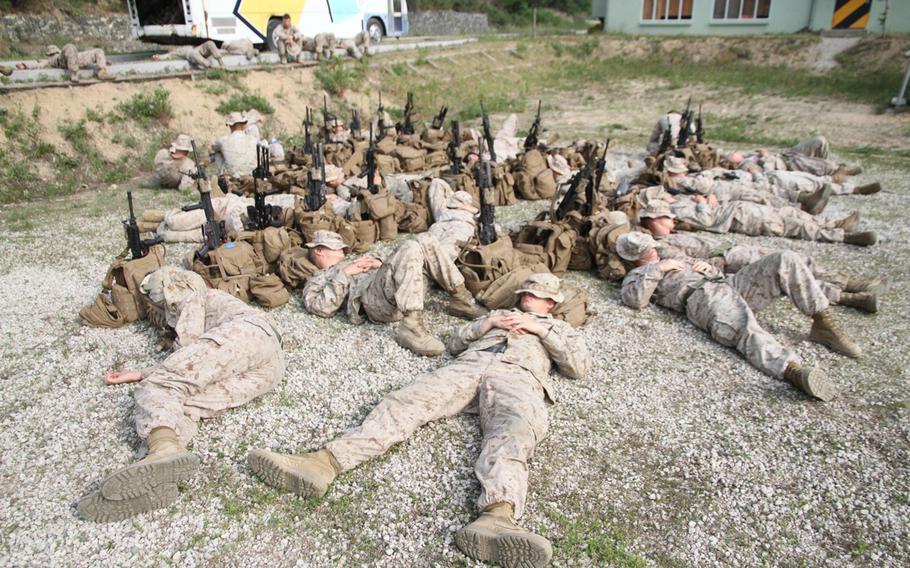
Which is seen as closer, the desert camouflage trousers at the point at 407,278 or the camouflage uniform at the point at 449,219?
the desert camouflage trousers at the point at 407,278

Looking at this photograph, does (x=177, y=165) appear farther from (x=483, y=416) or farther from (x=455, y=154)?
(x=483, y=416)

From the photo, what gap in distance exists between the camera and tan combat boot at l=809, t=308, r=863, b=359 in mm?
5598

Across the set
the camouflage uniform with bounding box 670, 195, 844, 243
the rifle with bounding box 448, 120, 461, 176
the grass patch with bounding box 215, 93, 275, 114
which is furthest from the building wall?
the rifle with bounding box 448, 120, 461, 176

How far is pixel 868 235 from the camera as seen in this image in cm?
837

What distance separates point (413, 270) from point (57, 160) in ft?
35.8

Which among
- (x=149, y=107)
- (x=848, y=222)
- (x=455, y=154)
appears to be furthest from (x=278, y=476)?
(x=149, y=107)

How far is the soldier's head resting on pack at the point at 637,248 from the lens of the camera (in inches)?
281

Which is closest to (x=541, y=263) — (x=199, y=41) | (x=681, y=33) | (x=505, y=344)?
(x=505, y=344)

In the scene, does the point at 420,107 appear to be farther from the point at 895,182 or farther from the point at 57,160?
the point at 895,182

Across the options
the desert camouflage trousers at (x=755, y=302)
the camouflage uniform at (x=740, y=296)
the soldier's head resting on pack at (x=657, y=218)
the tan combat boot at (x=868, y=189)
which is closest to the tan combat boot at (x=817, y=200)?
the tan combat boot at (x=868, y=189)

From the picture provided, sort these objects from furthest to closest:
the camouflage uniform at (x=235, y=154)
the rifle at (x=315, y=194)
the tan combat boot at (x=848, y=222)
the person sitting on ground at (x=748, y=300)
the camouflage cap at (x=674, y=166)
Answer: the camouflage uniform at (x=235, y=154)
the camouflage cap at (x=674, y=166)
the tan combat boot at (x=848, y=222)
the rifle at (x=315, y=194)
the person sitting on ground at (x=748, y=300)

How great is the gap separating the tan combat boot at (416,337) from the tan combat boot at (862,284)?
4763 millimetres

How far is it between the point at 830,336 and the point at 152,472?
5.92m

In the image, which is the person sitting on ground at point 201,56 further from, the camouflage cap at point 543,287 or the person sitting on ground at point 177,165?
the camouflage cap at point 543,287
